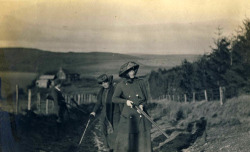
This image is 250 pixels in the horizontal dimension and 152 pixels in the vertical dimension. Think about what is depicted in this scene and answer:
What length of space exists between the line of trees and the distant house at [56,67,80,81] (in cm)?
113

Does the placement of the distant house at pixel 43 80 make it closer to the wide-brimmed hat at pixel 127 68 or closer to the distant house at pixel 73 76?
the distant house at pixel 73 76

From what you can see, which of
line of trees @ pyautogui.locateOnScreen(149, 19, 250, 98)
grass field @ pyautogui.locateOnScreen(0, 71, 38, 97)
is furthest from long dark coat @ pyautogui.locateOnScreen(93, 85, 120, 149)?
grass field @ pyautogui.locateOnScreen(0, 71, 38, 97)

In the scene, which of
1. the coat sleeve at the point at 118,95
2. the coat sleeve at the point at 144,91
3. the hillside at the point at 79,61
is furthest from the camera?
the hillside at the point at 79,61

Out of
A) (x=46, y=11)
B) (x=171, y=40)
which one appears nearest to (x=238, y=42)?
(x=171, y=40)

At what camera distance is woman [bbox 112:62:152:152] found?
17.8ft

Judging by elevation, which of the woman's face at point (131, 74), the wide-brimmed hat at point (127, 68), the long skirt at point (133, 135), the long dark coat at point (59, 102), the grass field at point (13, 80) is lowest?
the long skirt at point (133, 135)

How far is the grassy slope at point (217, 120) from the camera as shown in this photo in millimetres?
5688

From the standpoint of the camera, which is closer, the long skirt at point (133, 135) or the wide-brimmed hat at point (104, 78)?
the long skirt at point (133, 135)

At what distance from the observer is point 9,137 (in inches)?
231

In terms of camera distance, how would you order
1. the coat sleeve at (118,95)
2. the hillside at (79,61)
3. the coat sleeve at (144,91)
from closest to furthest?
the coat sleeve at (118,95), the coat sleeve at (144,91), the hillside at (79,61)

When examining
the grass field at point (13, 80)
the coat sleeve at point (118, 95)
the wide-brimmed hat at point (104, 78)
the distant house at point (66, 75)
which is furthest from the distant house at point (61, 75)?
the coat sleeve at point (118, 95)

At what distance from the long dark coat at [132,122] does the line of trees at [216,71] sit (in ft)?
1.00

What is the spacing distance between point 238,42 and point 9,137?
12.5 feet

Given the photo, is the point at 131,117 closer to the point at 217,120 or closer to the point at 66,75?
the point at 66,75
